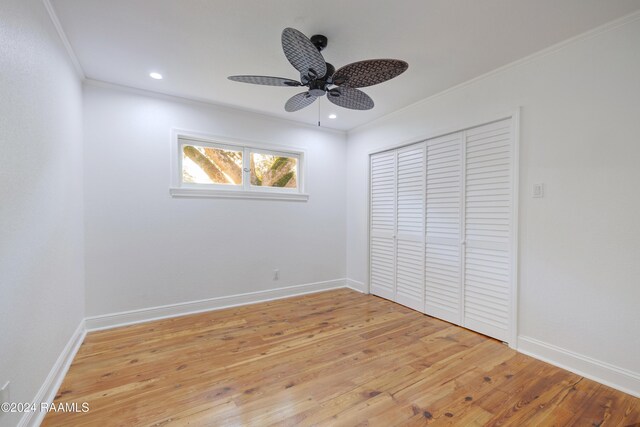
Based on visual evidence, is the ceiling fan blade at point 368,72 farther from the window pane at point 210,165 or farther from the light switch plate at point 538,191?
the window pane at point 210,165

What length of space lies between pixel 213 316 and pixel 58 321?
1426 mm

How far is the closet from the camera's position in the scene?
2523 millimetres

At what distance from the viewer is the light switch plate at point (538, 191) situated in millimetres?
2254

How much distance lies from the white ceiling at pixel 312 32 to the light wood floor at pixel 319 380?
2543mm

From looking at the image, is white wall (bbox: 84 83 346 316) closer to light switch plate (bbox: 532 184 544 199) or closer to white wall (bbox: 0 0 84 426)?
white wall (bbox: 0 0 84 426)

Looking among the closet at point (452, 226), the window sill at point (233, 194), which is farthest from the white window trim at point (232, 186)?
the closet at point (452, 226)

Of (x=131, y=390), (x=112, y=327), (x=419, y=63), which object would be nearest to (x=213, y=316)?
(x=112, y=327)

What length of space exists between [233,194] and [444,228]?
259 centimetres

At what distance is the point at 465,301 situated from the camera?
2836mm

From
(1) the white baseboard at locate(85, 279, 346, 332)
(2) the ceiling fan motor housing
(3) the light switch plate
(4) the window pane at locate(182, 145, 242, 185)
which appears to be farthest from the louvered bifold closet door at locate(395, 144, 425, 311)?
(4) the window pane at locate(182, 145, 242, 185)

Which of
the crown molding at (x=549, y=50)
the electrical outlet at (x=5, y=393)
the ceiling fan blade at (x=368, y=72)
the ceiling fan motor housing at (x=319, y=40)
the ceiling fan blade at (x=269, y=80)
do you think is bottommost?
the electrical outlet at (x=5, y=393)

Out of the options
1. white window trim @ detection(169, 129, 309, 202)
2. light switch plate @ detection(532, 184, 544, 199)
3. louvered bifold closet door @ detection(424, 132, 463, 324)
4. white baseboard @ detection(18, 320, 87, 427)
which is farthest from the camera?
white window trim @ detection(169, 129, 309, 202)

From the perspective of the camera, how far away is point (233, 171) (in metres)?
3.60

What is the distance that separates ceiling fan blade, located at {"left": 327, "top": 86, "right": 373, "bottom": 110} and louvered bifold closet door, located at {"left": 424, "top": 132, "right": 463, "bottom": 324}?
120 centimetres
